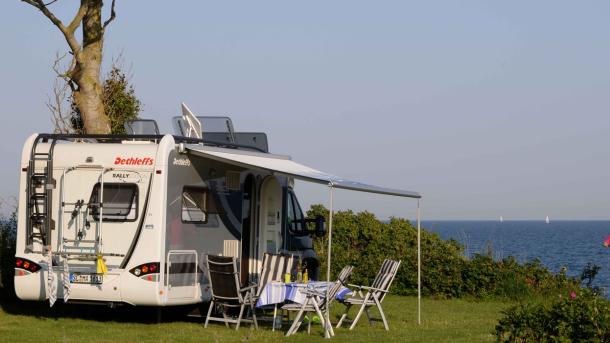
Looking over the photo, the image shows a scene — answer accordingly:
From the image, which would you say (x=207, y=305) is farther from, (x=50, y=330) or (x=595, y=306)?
(x=595, y=306)

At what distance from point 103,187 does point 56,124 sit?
18.9 feet

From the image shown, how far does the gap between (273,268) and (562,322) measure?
4438 millimetres

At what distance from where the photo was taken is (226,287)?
11.5 metres

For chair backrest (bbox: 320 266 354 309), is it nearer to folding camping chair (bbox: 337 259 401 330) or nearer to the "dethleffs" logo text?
folding camping chair (bbox: 337 259 401 330)

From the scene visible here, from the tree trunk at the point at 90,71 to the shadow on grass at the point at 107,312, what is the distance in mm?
3078

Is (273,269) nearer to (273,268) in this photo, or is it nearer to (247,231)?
(273,268)

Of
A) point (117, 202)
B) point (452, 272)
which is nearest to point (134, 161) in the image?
point (117, 202)

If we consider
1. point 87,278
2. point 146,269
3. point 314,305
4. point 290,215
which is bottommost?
point 314,305

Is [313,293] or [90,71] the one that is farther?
[90,71]

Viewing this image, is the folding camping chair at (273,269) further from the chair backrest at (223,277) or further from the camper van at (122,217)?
the camper van at (122,217)

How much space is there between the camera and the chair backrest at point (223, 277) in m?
11.4

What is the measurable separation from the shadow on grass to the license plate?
0.88 metres

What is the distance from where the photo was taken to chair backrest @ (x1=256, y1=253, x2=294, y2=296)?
1169 cm

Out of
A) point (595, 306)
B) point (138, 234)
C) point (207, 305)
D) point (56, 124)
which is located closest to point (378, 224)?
point (56, 124)
